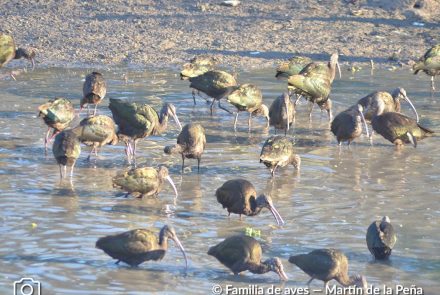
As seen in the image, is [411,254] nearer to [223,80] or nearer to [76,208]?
[76,208]

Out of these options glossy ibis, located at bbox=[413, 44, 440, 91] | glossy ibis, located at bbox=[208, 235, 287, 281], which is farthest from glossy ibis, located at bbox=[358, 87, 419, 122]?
glossy ibis, located at bbox=[208, 235, 287, 281]

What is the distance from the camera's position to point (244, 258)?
10.4 meters

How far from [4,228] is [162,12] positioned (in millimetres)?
13613

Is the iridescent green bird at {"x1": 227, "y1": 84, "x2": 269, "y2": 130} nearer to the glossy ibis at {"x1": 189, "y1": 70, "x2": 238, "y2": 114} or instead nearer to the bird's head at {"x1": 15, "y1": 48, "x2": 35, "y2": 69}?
the glossy ibis at {"x1": 189, "y1": 70, "x2": 238, "y2": 114}

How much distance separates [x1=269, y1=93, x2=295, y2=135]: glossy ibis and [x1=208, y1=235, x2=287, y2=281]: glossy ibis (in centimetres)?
626

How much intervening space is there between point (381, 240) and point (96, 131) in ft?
17.0

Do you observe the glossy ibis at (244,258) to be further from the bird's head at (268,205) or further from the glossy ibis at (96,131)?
the glossy ibis at (96,131)

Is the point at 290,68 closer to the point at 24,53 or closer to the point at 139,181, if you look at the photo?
the point at 24,53

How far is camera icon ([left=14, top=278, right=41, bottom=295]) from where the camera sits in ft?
32.7

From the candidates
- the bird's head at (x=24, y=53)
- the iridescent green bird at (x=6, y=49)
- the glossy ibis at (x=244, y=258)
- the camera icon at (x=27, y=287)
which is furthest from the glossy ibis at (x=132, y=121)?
the bird's head at (x=24, y=53)

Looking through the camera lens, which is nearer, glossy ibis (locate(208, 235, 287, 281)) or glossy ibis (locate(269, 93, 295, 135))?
glossy ibis (locate(208, 235, 287, 281))

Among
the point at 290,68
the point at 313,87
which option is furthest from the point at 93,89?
the point at 290,68

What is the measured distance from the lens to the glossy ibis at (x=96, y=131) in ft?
48.5

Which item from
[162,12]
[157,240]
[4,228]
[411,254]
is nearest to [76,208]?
[4,228]
